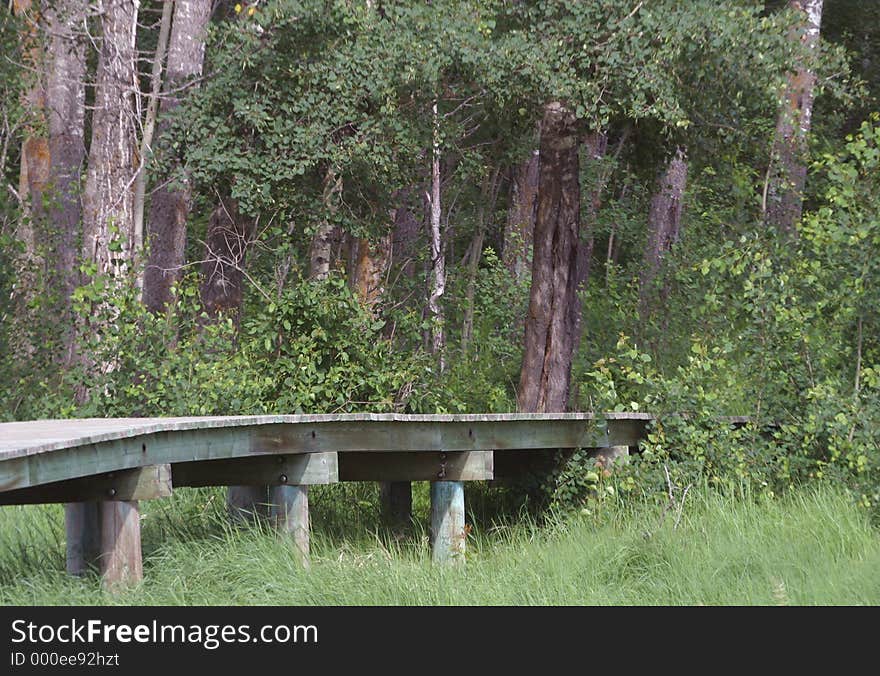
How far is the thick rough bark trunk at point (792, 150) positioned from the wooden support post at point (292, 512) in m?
6.44

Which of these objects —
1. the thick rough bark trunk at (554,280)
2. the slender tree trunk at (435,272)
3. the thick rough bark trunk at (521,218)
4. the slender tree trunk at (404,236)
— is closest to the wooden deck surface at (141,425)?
the thick rough bark trunk at (554,280)

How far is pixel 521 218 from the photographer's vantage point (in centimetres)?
2452

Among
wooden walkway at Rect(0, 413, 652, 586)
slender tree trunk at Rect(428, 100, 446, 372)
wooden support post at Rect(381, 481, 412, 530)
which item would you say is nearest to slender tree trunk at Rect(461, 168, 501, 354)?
slender tree trunk at Rect(428, 100, 446, 372)

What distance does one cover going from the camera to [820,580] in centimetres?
724

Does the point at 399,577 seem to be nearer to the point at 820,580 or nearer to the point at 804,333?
the point at 820,580

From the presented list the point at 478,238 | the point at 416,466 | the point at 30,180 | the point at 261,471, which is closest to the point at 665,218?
the point at 478,238

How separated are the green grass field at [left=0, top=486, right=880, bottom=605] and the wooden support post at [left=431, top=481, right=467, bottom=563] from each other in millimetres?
173

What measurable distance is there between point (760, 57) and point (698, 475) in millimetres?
4488

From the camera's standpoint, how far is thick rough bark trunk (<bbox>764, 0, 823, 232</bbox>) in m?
14.3

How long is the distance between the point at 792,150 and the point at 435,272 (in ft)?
14.8

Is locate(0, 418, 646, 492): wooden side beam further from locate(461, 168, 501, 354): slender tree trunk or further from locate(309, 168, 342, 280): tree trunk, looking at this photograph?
locate(461, 168, 501, 354): slender tree trunk

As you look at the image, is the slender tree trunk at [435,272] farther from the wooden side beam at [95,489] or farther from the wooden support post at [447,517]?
the wooden side beam at [95,489]

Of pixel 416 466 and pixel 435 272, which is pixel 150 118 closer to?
pixel 435 272
